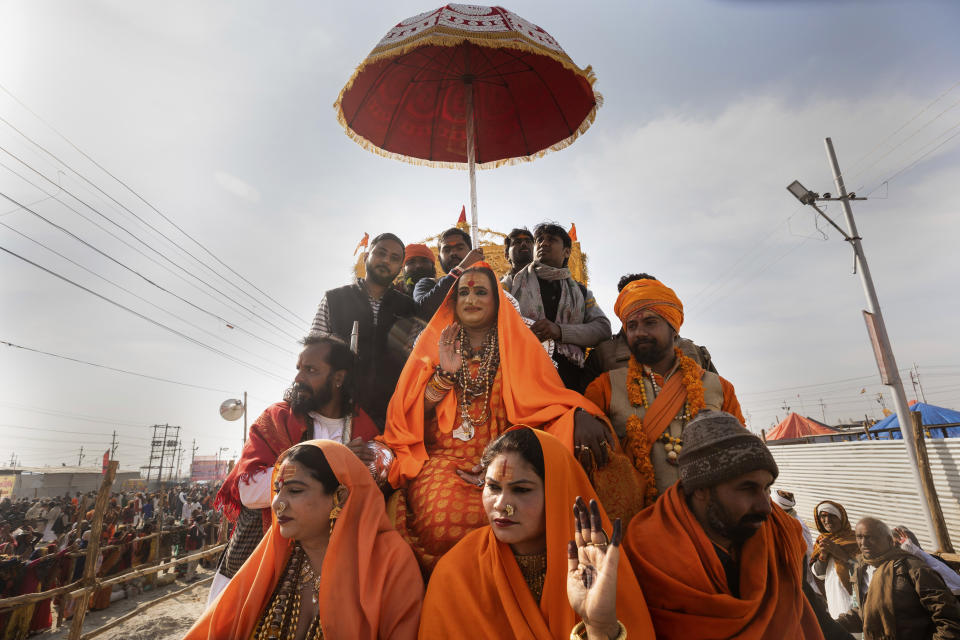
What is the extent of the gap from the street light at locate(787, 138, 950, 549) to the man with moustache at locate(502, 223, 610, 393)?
903cm

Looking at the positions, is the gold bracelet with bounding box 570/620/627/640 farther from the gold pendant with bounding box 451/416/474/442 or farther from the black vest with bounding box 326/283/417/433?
the black vest with bounding box 326/283/417/433

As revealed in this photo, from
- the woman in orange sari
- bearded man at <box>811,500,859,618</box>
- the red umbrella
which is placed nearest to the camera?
the woman in orange sari

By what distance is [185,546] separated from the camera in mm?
20234

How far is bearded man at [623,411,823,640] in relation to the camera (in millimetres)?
2158

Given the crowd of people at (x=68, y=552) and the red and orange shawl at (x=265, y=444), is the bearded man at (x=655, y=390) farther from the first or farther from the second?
the crowd of people at (x=68, y=552)

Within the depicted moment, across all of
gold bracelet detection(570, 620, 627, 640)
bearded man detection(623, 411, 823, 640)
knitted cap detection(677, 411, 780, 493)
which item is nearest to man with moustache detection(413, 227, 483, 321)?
knitted cap detection(677, 411, 780, 493)

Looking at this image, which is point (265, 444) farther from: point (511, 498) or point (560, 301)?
point (560, 301)

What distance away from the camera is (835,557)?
6.42m

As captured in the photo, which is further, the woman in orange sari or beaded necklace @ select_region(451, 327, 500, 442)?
beaded necklace @ select_region(451, 327, 500, 442)

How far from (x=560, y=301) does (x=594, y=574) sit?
2.91 meters

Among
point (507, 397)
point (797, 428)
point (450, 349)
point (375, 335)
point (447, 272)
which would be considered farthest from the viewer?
point (797, 428)

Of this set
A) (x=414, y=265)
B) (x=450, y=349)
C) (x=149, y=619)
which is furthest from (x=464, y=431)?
(x=149, y=619)

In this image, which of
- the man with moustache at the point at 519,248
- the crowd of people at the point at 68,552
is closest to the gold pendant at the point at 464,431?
the man with moustache at the point at 519,248

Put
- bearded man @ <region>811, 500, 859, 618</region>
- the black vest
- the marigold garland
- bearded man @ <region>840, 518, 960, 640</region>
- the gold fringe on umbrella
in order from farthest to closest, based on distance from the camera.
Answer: bearded man @ <region>811, 500, 859, 618</region> < bearded man @ <region>840, 518, 960, 640</region> < the black vest < the gold fringe on umbrella < the marigold garland
